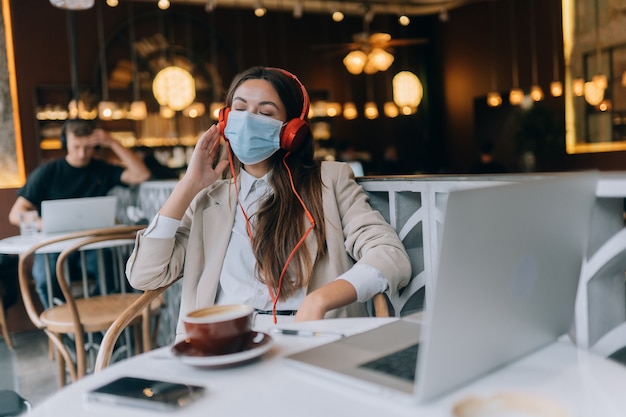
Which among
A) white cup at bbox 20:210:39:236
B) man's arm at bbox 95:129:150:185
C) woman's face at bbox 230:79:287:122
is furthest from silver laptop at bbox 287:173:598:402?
man's arm at bbox 95:129:150:185

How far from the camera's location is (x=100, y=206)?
327cm

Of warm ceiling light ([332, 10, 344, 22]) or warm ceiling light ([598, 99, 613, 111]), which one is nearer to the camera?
warm ceiling light ([598, 99, 613, 111])

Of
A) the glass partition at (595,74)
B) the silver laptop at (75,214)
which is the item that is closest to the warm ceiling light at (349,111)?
the glass partition at (595,74)

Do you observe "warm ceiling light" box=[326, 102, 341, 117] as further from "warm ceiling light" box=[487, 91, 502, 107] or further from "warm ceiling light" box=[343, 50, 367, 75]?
"warm ceiling light" box=[487, 91, 502, 107]

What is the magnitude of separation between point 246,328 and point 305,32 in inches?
371

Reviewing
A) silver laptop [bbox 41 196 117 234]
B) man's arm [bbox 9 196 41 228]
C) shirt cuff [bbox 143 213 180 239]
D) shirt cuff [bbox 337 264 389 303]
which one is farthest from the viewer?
man's arm [bbox 9 196 41 228]

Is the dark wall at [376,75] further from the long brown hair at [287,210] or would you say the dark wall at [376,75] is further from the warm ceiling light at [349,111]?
the long brown hair at [287,210]

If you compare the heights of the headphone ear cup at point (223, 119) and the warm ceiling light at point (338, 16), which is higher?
the warm ceiling light at point (338, 16)

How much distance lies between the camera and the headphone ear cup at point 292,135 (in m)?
1.67

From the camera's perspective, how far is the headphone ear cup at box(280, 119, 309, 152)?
1671mm

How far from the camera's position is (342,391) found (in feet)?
2.51

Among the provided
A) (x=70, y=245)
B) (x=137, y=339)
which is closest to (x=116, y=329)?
(x=70, y=245)

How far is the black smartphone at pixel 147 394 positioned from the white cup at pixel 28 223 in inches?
111

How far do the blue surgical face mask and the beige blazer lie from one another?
13 cm
